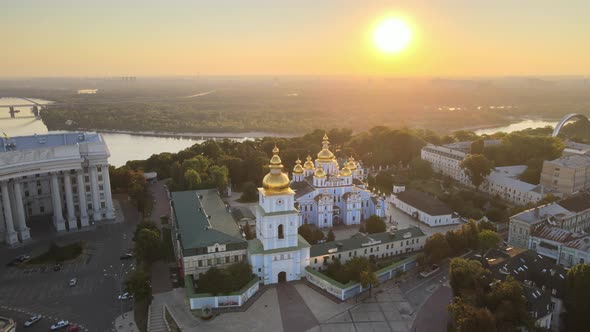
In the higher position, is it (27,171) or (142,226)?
(27,171)

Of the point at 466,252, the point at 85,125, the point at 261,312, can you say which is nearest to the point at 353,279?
the point at 261,312

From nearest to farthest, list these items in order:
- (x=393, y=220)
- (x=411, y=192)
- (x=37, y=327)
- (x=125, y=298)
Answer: (x=37, y=327) → (x=125, y=298) → (x=393, y=220) → (x=411, y=192)

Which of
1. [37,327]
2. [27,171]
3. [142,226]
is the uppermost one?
[27,171]

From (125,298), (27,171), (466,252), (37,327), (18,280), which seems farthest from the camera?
(27,171)

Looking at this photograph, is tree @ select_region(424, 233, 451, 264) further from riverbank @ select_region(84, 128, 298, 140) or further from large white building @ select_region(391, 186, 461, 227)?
riverbank @ select_region(84, 128, 298, 140)

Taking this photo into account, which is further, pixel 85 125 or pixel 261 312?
pixel 85 125

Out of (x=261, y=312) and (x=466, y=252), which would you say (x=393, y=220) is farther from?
Answer: (x=261, y=312)

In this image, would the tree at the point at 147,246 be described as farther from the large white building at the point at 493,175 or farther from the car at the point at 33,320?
the large white building at the point at 493,175
